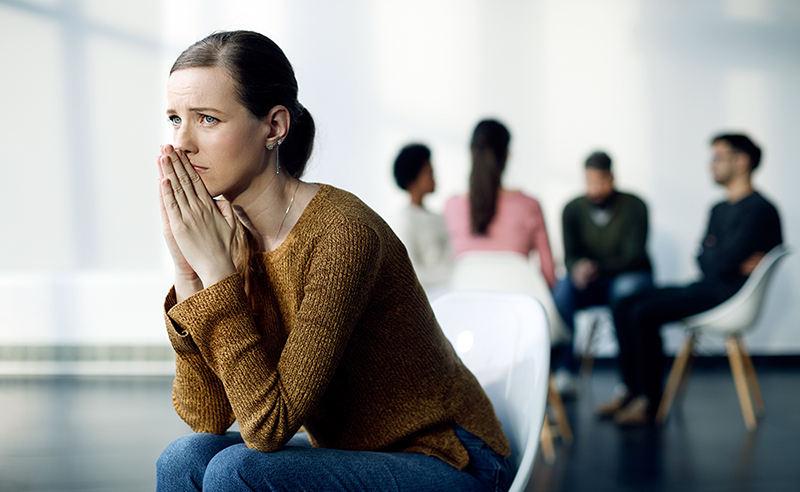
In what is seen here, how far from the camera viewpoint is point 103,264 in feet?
13.0

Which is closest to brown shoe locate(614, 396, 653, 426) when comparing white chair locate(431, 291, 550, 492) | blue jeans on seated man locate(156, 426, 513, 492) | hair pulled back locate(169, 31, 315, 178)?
white chair locate(431, 291, 550, 492)

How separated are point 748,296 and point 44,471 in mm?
2864

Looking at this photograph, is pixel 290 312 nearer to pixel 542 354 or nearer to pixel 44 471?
pixel 542 354

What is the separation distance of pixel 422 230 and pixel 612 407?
1.25 metres

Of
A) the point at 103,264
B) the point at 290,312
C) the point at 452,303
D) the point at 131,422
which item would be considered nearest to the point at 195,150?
the point at 290,312

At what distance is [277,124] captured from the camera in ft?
3.33

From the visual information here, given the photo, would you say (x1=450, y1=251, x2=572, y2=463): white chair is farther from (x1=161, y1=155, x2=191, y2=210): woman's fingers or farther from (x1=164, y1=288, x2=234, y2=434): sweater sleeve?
(x1=161, y1=155, x2=191, y2=210): woman's fingers

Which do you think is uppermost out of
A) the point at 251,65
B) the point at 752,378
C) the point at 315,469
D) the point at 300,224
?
the point at 251,65

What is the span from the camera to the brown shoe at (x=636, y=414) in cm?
287

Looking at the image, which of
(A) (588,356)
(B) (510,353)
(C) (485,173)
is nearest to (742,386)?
(A) (588,356)

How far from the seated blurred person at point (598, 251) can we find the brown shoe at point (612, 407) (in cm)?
32

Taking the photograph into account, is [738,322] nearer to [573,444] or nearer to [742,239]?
[742,239]

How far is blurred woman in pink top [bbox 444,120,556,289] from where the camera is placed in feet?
8.79

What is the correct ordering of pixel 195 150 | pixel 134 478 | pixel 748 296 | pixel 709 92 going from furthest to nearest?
pixel 709 92, pixel 748 296, pixel 134 478, pixel 195 150
